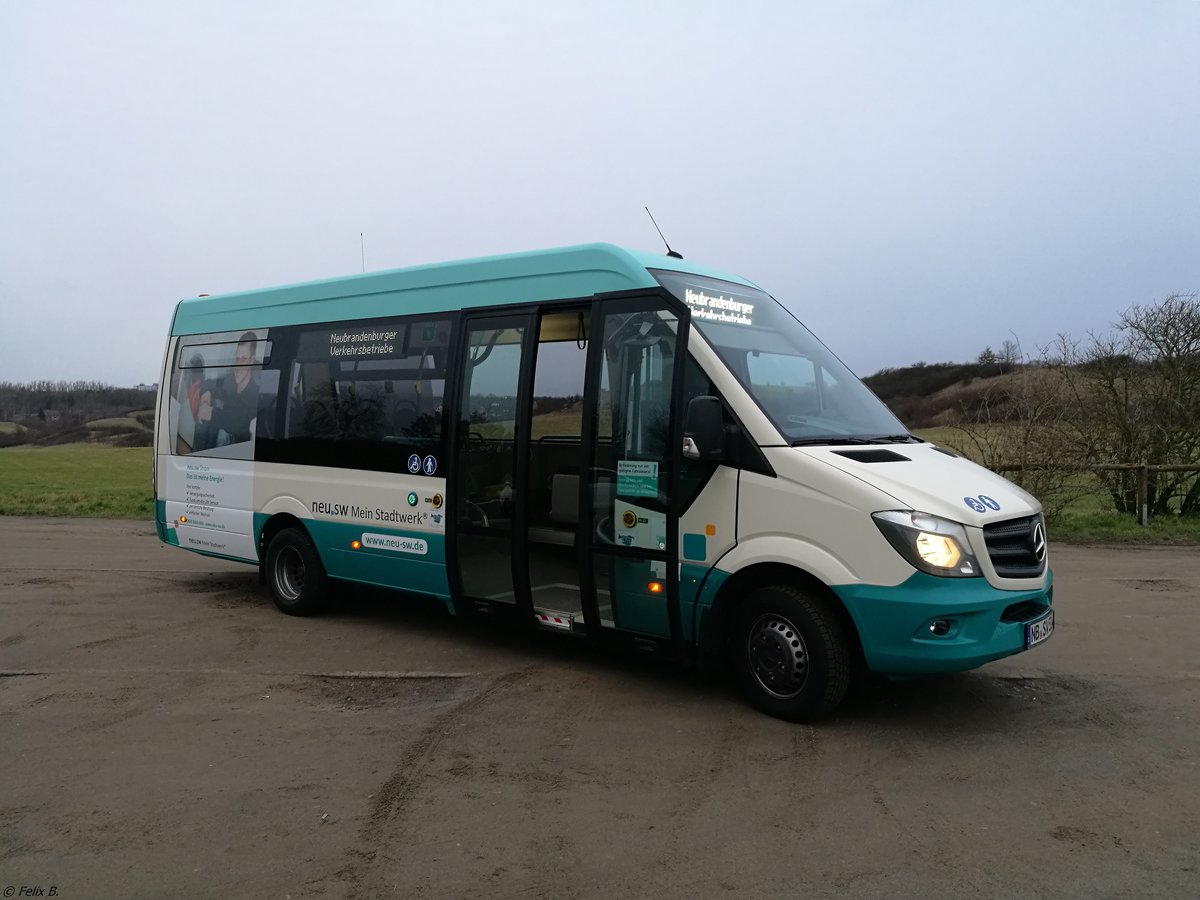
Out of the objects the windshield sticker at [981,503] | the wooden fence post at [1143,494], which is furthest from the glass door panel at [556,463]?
the wooden fence post at [1143,494]

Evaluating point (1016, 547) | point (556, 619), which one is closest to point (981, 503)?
point (1016, 547)

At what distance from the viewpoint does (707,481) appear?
5.93 m

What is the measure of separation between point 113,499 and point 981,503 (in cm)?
2195

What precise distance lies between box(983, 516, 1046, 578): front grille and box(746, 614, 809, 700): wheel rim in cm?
118

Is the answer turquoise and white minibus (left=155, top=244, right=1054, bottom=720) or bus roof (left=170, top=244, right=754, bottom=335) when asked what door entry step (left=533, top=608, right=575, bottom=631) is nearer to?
turquoise and white minibus (left=155, top=244, right=1054, bottom=720)

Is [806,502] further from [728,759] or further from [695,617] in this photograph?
[728,759]

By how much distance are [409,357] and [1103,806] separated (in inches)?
230

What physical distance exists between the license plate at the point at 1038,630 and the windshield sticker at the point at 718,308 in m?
2.61

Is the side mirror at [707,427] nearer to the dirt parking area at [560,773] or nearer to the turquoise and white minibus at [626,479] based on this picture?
the turquoise and white minibus at [626,479]

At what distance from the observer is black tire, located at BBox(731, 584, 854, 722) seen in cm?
543

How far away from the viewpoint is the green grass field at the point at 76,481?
20938mm

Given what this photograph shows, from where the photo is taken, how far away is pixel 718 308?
6.42 m

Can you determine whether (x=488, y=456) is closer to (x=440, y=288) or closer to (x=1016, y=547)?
(x=440, y=288)

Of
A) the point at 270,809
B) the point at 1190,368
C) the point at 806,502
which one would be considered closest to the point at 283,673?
the point at 270,809
